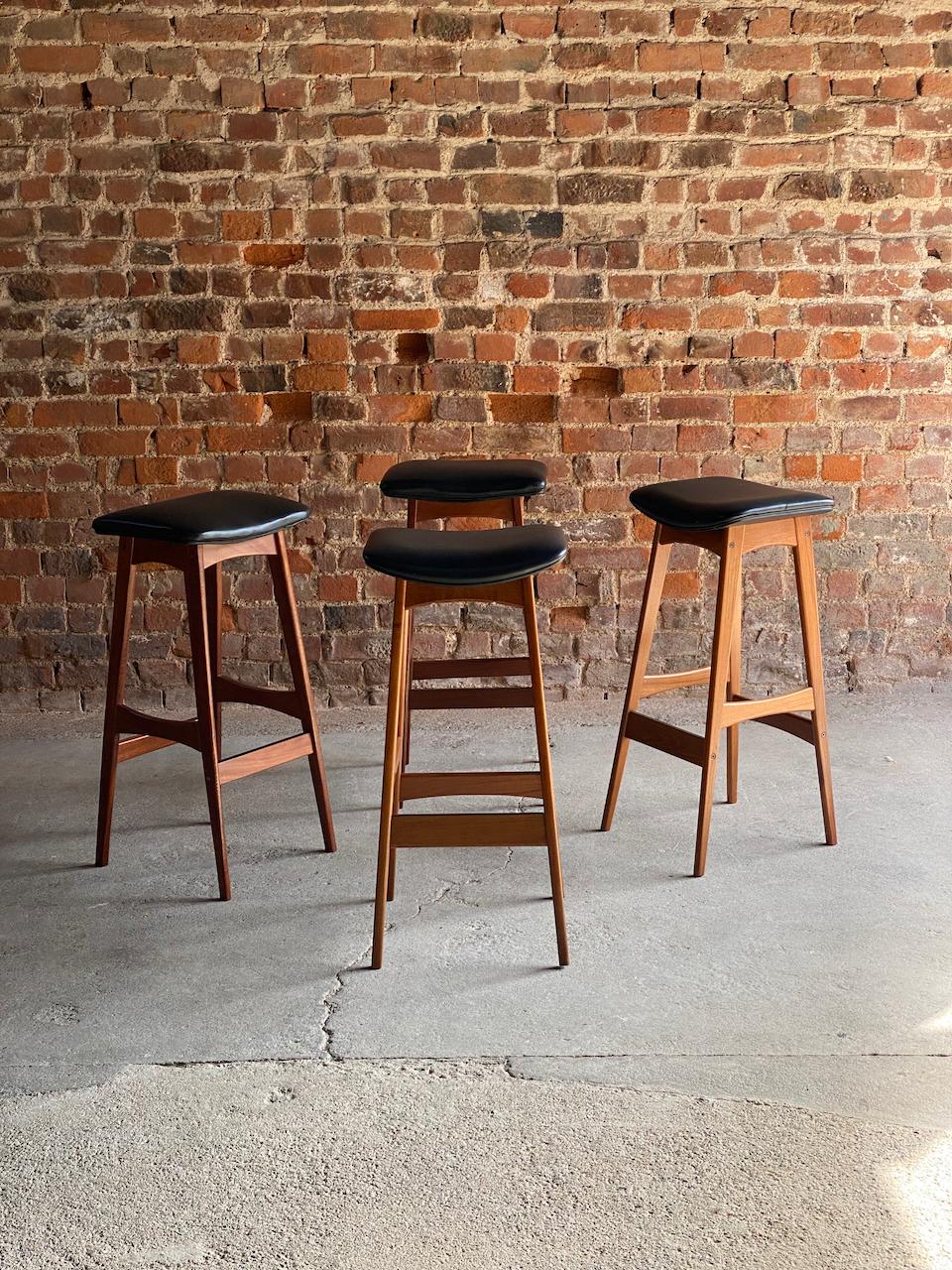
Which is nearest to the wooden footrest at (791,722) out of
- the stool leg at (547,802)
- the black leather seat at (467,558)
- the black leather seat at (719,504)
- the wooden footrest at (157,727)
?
the black leather seat at (719,504)

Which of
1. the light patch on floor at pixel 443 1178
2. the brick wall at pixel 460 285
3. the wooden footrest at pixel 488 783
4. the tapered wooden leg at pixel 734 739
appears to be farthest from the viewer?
the brick wall at pixel 460 285

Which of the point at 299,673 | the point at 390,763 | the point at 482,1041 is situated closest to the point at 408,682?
the point at 299,673

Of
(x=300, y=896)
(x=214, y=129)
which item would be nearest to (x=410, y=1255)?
(x=300, y=896)

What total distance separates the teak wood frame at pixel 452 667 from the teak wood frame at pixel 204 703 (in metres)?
0.31

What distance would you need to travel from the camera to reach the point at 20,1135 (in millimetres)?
2137

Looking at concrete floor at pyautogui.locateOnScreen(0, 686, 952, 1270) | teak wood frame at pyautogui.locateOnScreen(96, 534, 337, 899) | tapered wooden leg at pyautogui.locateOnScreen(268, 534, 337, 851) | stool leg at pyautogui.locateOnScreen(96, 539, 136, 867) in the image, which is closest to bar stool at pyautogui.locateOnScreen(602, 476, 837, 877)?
concrete floor at pyautogui.locateOnScreen(0, 686, 952, 1270)

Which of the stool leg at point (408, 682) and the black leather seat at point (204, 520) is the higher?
the black leather seat at point (204, 520)

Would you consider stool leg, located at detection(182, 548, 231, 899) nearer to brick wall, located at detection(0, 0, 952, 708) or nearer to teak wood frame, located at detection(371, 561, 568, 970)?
teak wood frame, located at detection(371, 561, 568, 970)

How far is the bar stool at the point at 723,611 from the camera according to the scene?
307cm

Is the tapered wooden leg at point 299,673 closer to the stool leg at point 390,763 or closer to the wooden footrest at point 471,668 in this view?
the wooden footrest at point 471,668

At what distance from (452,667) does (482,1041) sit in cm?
146

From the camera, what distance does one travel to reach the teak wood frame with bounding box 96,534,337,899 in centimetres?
300

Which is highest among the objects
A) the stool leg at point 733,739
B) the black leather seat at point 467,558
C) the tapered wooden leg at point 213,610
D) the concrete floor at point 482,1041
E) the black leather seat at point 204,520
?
the black leather seat at point 467,558

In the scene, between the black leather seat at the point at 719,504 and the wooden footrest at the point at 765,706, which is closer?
the black leather seat at the point at 719,504
